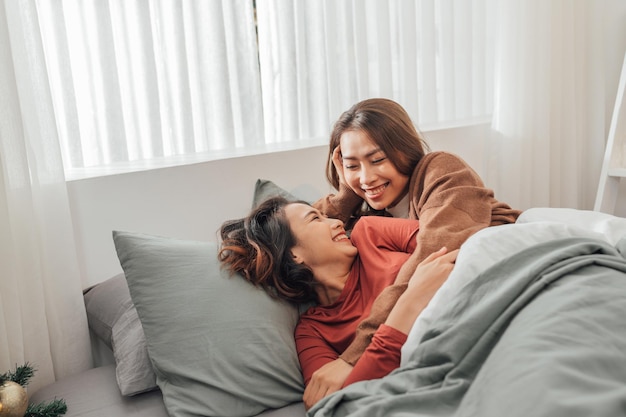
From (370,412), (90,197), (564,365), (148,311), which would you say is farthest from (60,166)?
(564,365)

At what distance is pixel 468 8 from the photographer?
2.64 metres

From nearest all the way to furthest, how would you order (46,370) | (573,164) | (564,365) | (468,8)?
(564,365)
(46,370)
(468,8)
(573,164)

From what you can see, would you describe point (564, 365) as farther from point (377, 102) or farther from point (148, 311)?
point (377, 102)

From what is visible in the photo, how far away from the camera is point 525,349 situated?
992 millimetres

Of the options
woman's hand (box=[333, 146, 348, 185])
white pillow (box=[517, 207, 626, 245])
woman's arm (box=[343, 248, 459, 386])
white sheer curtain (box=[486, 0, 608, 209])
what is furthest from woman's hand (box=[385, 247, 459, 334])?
white sheer curtain (box=[486, 0, 608, 209])

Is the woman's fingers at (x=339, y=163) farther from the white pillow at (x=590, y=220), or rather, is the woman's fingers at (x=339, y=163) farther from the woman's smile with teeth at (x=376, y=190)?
the white pillow at (x=590, y=220)

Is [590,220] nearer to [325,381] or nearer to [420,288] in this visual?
[420,288]

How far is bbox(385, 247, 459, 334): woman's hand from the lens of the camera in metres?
1.33

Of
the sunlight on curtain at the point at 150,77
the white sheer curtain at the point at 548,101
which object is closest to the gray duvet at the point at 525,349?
the sunlight on curtain at the point at 150,77

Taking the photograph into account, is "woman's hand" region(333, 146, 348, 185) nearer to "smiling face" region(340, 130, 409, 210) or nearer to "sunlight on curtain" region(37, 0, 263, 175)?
"smiling face" region(340, 130, 409, 210)

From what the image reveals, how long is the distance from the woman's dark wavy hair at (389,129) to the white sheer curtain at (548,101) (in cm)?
98

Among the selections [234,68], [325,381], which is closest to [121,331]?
[325,381]

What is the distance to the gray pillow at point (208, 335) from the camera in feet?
4.39

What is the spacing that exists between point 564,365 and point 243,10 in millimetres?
1548
